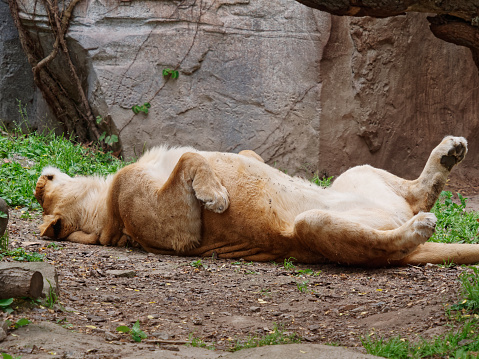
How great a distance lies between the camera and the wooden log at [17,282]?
11.4 feet

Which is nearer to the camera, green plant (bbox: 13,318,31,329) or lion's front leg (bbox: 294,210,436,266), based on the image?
green plant (bbox: 13,318,31,329)

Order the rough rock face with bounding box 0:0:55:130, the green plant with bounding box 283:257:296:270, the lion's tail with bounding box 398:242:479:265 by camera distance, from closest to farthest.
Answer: the lion's tail with bounding box 398:242:479:265 → the green plant with bounding box 283:257:296:270 → the rough rock face with bounding box 0:0:55:130

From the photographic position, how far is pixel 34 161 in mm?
8344

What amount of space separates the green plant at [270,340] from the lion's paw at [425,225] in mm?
1454

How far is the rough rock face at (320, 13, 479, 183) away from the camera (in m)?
9.12

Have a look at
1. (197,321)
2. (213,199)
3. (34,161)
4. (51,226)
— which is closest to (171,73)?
(34,161)

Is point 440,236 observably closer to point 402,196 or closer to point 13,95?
point 402,196

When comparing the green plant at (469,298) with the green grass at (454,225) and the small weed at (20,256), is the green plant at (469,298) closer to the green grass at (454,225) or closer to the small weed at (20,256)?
the green grass at (454,225)

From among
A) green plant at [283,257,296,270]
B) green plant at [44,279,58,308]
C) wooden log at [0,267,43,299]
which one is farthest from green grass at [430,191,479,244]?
wooden log at [0,267,43,299]

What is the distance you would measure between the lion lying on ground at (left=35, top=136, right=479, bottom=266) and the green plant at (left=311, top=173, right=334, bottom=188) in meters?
2.28

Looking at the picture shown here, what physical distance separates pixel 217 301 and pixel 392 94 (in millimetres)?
5946

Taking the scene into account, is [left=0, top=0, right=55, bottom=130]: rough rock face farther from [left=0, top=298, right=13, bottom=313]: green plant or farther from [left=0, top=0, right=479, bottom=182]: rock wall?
[left=0, top=298, right=13, bottom=313]: green plant

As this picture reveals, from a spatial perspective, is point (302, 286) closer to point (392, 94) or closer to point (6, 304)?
Result: point (6, 304)

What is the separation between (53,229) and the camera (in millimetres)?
6027
